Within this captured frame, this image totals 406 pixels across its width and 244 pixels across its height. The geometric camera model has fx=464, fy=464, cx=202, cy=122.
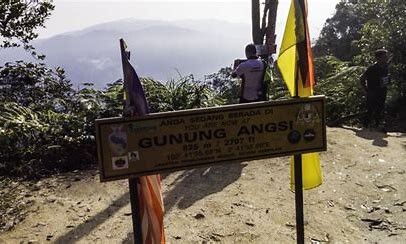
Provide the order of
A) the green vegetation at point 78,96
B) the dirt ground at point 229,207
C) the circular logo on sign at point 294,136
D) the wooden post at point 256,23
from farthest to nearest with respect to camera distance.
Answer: the wooden post at point 256,23 → the green vegetation at point 78,96 → the dirt ground at point 229,207 → the circular logo on sign at point 294,136

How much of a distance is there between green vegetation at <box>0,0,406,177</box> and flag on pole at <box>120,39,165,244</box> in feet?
10.4

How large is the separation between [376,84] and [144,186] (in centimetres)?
679

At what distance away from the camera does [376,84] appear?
880 centimetres

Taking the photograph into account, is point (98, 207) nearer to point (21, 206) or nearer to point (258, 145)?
point (21, 206)

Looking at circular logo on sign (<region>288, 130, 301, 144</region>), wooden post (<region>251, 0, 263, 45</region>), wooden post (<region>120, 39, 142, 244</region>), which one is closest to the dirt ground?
wooden post (<region>120, 39, 142, 244</region>)

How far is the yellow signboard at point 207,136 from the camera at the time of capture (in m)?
3.03

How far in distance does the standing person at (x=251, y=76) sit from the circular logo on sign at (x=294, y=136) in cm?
252

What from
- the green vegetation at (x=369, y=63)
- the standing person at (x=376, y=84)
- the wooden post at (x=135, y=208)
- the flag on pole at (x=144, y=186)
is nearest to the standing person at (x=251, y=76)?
the flag on pole at (x=144, y=186)

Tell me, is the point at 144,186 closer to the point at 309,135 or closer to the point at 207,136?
the point at 207,136

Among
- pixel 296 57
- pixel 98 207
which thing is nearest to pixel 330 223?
pixel 296 57

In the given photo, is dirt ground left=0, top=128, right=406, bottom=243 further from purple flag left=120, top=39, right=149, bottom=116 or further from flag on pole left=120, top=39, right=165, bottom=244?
purple flag left=120, top=39, right=149, bottom=116

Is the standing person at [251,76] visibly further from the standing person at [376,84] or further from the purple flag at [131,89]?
the standing person at [376,84]

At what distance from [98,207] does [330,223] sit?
8.30ft

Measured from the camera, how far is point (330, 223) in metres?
4.93
